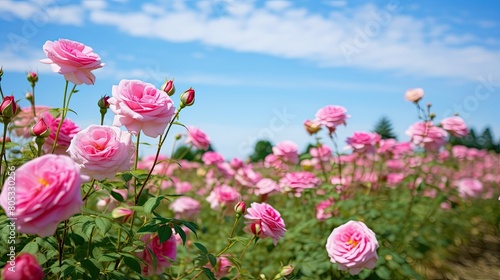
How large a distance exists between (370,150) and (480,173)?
4443 mm

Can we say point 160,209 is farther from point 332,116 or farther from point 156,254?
point 156,254

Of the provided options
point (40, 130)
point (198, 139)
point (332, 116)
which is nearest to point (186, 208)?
point (198, 139)

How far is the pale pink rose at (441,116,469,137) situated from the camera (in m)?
3.24

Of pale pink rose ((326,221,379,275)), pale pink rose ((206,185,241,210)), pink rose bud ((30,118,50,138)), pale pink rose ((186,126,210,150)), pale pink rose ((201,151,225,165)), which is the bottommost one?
pale pink rose ((201,151,225,165))

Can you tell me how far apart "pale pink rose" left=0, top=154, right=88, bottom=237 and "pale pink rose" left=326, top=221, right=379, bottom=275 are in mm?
1191

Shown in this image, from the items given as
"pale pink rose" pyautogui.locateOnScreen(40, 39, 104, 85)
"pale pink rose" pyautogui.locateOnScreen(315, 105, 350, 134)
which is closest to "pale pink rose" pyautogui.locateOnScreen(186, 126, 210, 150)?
"pale pink rose" pyautogui.locateOnScreen(315, 105, 350, 134)

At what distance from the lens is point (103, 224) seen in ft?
4.55

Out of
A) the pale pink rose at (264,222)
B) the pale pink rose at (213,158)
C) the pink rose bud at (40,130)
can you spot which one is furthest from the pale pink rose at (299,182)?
the pink rose bud at (40,130)

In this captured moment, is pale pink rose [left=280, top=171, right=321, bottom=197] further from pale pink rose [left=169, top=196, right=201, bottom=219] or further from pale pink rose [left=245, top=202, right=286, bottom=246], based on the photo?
pale pink rose [left=245, top=202, right=286, bottom=246]

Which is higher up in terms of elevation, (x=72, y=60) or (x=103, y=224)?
(x=72, y=60)

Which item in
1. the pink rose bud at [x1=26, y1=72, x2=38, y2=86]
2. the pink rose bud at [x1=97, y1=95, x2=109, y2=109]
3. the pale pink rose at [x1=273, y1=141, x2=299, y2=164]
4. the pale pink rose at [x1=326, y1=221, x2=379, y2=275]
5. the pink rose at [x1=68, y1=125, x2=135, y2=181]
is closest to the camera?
the pink rose at [x1=68, y1=125, x2=135, y2=181]

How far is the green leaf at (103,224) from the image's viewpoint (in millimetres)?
1364

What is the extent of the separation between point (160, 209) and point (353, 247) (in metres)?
2.68

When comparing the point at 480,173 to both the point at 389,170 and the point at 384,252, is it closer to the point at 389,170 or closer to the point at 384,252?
the point at 389,170
